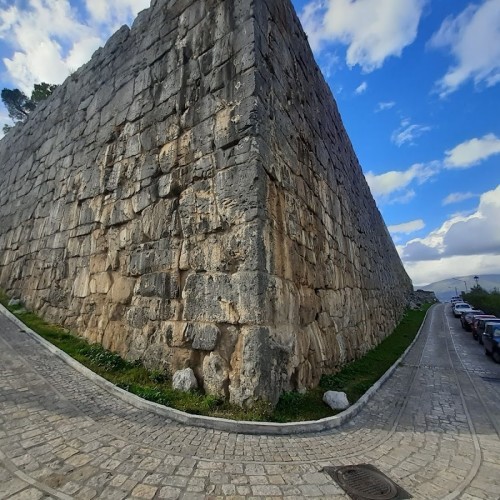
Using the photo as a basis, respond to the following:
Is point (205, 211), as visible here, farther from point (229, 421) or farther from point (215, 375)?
point (229, 421)

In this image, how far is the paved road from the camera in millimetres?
2961

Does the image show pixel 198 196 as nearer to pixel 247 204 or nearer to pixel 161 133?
pixel 247 204

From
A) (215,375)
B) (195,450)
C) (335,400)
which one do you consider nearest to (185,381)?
(215,375)

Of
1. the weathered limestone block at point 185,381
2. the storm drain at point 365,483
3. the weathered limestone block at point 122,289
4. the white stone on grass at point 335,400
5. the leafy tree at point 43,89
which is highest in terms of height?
the leafy tree at point 43,89

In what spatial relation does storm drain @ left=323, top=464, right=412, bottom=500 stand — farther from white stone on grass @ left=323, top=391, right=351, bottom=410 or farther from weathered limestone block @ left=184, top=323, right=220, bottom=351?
weathered limestone block @ left=184, top=323, right=220, bottom=351

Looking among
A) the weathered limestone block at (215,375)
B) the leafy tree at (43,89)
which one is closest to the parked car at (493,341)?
the weathered limestone block at (215,375)

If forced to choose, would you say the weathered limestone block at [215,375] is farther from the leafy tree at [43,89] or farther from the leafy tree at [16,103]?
the leafy tree at [16,103]

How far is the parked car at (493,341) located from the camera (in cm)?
1128

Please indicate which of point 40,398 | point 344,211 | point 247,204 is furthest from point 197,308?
point 344,211

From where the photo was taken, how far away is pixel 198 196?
20.4 feet

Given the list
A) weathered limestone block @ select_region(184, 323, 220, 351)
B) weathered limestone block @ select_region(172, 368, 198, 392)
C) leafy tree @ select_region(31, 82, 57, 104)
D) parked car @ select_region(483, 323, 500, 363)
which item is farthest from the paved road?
leafy tree @ select_region(31, 82, 57, 104)

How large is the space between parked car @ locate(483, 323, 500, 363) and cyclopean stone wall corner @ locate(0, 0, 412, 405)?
493 centimetres

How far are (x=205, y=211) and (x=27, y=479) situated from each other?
438 cm

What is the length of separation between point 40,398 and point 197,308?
262 cm
